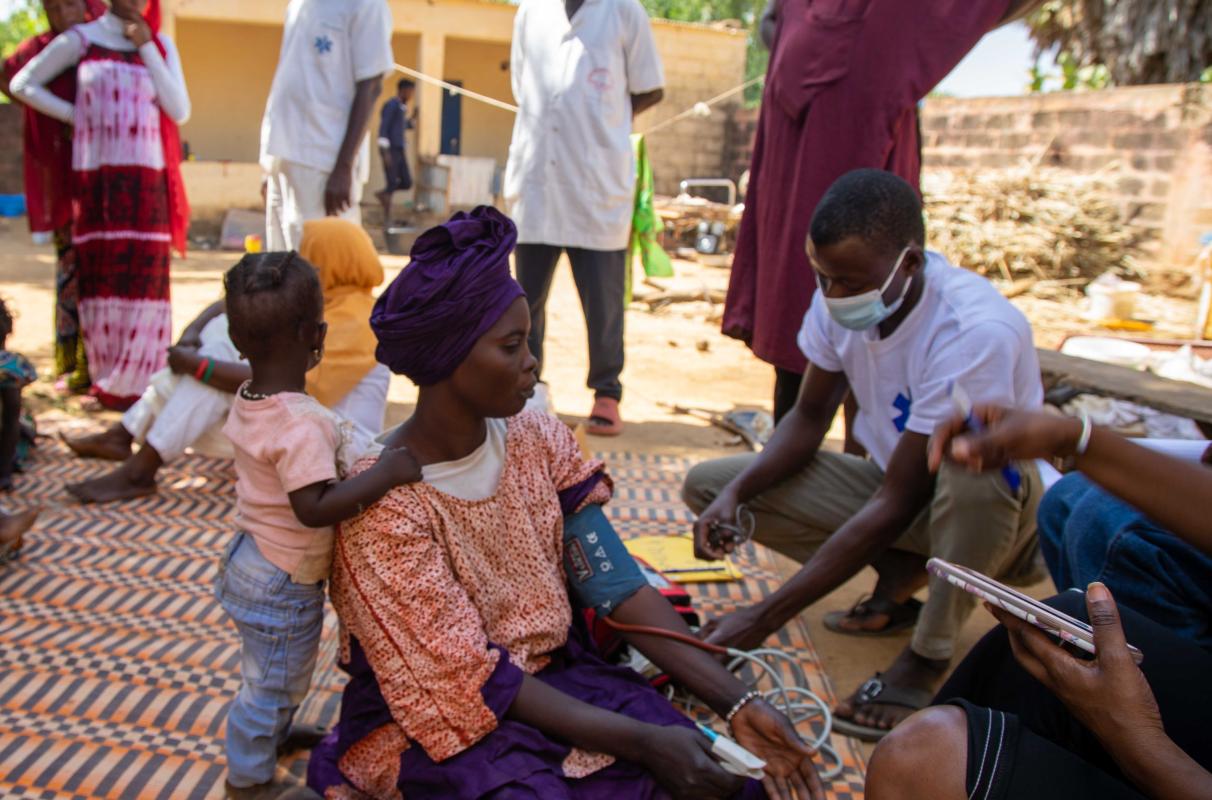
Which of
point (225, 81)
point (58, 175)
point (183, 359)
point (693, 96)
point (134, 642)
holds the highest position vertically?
point (693, 96)

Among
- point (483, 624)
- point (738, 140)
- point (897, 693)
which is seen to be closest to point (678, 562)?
point (897, 693)

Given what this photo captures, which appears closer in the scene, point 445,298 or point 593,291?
point 445,298

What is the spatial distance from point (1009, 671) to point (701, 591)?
63.7 inches

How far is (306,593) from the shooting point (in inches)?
81.9

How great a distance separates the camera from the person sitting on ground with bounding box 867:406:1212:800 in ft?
4.23

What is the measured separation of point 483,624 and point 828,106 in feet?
7.90

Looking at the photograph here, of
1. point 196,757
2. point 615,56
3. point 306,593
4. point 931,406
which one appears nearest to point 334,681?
point 196,757

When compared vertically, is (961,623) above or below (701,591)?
above

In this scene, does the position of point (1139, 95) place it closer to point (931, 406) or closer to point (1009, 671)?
point (931, 406)

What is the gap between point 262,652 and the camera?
205cm

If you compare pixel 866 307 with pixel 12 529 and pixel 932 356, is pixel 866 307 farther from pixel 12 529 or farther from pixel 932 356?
pixel 12 529

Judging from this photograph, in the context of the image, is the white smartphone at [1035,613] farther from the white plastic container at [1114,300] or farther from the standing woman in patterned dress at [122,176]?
the white plastic container at [1114,300]

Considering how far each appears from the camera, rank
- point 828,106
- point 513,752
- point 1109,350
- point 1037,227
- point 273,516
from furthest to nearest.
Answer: point 1037,227
point 1109,350
point 828,106
point 273,516
point 513,752

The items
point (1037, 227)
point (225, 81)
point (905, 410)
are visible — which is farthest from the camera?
point (225, 81)
